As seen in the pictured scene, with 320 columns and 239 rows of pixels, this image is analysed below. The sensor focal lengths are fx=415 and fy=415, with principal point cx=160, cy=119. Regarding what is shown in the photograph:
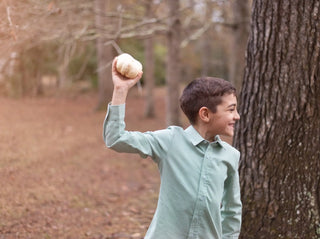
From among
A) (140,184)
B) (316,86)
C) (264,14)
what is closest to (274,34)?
(264,14)

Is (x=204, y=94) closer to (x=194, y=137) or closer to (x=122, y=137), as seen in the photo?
(x=194, y=137)

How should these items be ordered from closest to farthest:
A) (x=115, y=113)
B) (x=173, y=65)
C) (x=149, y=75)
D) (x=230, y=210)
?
1. (x=115, y=113)
2. (x=230, y=210)
3. (x=173, y=65)
4. (x=149, y=75)

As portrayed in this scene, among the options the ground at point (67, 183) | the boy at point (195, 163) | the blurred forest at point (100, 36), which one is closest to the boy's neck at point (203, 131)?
the boy at point (195, 163)

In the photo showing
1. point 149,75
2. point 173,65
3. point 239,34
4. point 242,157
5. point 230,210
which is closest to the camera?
point 230,210

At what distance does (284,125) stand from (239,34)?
762 centimetres

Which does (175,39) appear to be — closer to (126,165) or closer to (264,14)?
(126,165)

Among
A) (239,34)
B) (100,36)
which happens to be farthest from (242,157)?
(239,34)

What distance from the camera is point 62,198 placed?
555cm

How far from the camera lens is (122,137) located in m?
2.15

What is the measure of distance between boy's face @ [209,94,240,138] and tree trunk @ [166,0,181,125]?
286 inches

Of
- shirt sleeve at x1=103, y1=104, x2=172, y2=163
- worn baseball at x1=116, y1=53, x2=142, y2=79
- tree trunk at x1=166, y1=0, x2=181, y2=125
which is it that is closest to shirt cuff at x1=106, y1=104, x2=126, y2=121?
shirt sleeve at x1=103, y1=104, x2=172, y2=163

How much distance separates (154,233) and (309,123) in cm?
163

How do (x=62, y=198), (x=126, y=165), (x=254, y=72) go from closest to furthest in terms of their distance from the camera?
(x=254, y=72)
(x=62, y=198)
(x=126, y=165)

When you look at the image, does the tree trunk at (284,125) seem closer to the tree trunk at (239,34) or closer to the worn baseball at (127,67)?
the worn baseball at (127,67)
